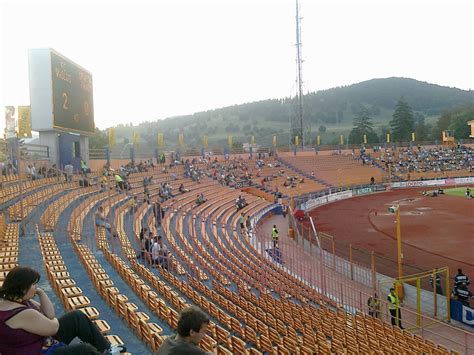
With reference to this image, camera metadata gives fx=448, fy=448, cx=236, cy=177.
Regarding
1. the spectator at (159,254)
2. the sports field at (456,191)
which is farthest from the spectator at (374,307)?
the sports field at (456,191)

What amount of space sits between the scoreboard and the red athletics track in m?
18.4

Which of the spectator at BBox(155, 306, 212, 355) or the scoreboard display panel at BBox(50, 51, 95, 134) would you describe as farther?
the scoreboard display panel at BBox(50, 51, 95, 134)

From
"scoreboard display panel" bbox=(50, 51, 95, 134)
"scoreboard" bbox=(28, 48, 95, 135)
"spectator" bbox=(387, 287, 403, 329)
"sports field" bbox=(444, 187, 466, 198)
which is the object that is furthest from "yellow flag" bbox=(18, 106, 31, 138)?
"sports field" bbox=(444, 187, 466, 198)

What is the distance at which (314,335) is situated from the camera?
923 centimetres

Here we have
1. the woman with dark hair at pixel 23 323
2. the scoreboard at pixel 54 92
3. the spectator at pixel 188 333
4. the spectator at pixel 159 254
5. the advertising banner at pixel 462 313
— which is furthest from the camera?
the scoreboard at pixel 54 92

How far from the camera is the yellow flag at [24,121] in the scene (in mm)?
26875

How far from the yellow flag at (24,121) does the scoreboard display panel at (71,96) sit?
237 centimetres

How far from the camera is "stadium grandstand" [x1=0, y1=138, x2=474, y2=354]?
8.56m

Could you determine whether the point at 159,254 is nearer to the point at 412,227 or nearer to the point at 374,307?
the point at 374,307

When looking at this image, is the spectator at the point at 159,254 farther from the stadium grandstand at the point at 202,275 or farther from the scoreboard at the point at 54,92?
the scoreboard at the point at 54,92

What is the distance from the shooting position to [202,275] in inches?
562

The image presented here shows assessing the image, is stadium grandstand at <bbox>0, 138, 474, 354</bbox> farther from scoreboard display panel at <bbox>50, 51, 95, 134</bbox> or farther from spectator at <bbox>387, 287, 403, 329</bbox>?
scoreboard display panel at <bbox>50, 51, 95, 134</bbox>

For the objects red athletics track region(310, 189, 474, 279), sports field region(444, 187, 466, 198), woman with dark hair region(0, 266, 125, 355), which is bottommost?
red athletics track region(310, 189, 474, 279)

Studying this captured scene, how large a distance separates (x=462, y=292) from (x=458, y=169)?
186 ft
